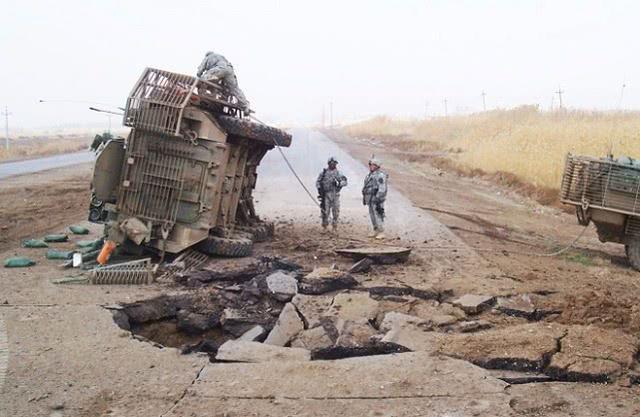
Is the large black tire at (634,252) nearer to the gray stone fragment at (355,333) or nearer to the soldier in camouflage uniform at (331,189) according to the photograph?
the soldier in camouflage uniform at (331,189)

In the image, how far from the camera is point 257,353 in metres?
5.47

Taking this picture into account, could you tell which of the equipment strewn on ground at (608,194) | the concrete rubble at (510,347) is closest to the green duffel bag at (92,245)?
the concrete rubble at (510,347)

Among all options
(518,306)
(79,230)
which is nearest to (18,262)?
(79,230)

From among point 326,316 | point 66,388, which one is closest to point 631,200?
point 326,316

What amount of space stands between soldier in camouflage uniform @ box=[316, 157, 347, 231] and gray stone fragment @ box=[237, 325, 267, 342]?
18.8ft

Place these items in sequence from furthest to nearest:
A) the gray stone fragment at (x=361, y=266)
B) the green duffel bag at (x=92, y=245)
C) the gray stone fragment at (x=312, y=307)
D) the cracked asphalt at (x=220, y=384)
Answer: the green duffel bag at (x=92, y=245) → the gray stone fragment at (x=361, y=266) → the gray stone fragment at (x=312, y=307) → the cracked asphalt at (x=220, y=384)

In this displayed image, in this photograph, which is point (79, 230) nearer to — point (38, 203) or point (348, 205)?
point (38, 203)

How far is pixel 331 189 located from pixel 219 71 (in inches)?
142

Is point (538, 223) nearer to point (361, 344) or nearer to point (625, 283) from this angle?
point (625, 283)

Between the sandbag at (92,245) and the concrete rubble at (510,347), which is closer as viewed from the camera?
the concrete rubble at (510,347)

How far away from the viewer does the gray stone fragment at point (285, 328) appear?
241 inches

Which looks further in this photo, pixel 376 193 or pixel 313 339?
pixel 376 193

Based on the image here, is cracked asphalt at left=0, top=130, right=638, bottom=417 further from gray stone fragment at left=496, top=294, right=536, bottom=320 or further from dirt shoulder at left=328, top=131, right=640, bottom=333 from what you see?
dirt shoulder at left=328, top=131, right=640, bottom=333

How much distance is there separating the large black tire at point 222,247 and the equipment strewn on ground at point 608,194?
543 centimetres
